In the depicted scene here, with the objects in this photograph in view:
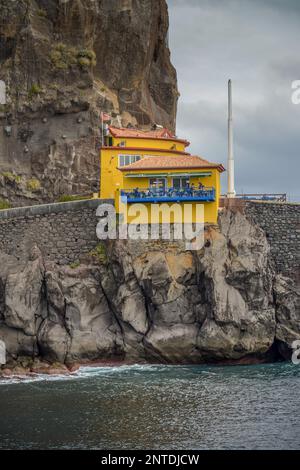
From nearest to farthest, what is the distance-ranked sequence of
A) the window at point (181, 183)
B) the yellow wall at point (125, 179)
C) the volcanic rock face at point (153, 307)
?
1. the volcanic rock face at point (153, 307)
2. the yellow wall at point (125, 179)
3. the window at point (181, 183)

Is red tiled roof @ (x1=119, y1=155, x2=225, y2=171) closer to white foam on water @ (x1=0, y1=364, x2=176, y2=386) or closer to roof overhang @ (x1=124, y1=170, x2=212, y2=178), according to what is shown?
roof overhang @ (x1=124, y1=170, x2=212, y2=178)

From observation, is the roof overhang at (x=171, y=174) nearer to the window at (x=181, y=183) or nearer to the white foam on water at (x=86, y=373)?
the window at (x=181, y=183)

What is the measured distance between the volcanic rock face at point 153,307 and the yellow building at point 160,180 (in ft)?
10.6

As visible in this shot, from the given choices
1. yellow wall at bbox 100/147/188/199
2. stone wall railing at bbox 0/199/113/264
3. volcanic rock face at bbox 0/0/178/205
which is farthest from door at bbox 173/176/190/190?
volcanic rock face at bbox 0/0/178/205

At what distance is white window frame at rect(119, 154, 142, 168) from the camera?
7594 cm

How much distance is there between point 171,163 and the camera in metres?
72.0

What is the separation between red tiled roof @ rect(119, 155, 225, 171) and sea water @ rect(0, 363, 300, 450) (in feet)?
50.6

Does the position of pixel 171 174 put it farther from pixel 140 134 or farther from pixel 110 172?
pixel 140 134

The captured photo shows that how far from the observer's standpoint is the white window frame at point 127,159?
249 ft

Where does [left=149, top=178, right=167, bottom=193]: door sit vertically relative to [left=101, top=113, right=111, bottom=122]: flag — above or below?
below

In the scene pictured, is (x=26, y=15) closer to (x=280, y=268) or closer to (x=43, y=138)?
(x=43, y=138)

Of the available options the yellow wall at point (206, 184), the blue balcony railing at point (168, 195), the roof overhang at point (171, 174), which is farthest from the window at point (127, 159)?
the blue balcony railing at point (168, 195)
